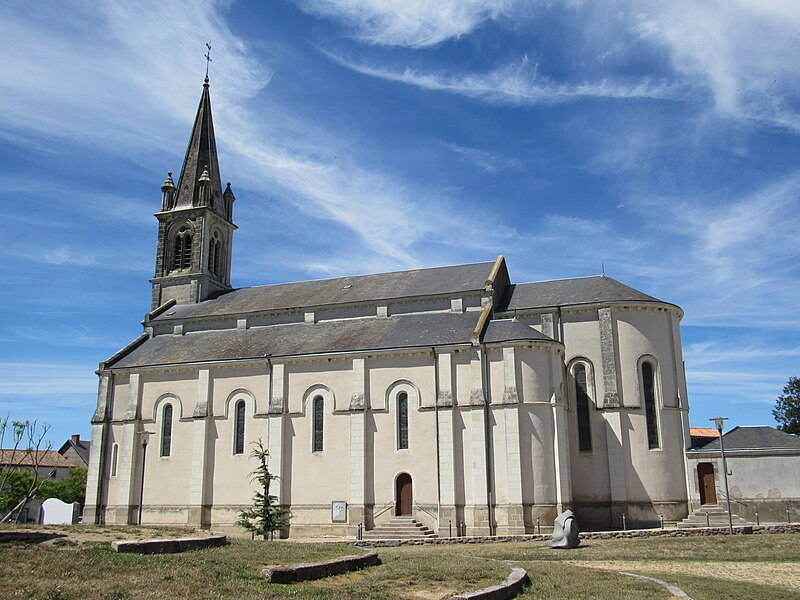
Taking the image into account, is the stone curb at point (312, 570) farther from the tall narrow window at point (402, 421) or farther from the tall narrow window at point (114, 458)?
the tall narrow window at point (114, 458)

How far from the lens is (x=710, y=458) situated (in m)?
34.5

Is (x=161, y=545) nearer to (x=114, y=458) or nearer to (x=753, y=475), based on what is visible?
(x=114, y=458)

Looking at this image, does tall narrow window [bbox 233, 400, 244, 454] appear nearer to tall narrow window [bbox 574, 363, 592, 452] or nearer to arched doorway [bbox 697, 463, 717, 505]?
tall narrow window [bbox 574, 363, 592, 452]

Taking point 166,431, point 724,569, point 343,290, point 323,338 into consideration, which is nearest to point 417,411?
point 323,338

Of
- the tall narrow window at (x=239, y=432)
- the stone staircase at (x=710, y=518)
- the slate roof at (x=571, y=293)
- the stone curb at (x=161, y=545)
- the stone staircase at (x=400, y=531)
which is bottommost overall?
the stone staircase at (x=400, y=531)

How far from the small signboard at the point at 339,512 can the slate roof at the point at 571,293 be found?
524 inches

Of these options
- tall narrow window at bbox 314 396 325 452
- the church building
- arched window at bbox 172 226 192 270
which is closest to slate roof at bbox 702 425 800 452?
the church building

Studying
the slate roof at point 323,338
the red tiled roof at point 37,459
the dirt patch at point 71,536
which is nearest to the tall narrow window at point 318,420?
the slate roof at point 323,338

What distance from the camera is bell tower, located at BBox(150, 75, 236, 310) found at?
47750 mm

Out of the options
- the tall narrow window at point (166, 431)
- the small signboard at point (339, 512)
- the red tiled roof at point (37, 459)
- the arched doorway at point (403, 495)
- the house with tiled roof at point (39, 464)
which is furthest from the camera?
the red tiled roof at point (37, 459)

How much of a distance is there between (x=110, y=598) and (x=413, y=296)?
29770mm

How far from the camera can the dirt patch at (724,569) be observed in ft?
53.9

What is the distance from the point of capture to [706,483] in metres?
34.9

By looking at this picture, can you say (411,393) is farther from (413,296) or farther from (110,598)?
(110,598)
